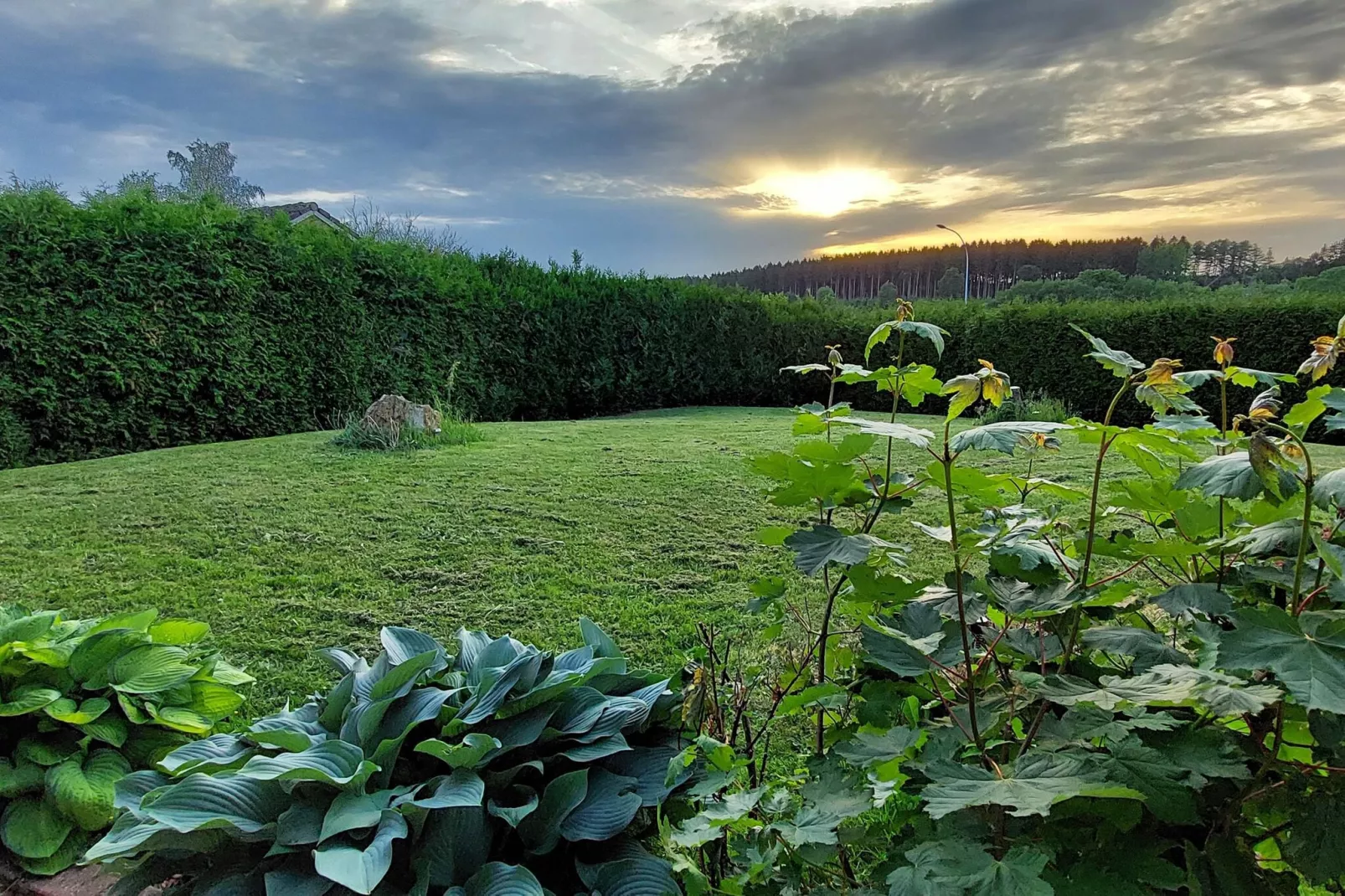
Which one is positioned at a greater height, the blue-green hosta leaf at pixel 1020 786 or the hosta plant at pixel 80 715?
the blue-green hosta leaf at pixel 1020 786

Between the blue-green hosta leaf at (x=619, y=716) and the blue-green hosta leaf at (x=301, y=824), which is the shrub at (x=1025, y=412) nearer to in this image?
the blue-green hosta leaf at (x=619, y=716)

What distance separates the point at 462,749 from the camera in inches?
47.4

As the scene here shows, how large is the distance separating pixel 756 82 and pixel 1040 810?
847 cm

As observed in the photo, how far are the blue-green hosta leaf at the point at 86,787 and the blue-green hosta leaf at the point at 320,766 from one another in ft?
2.05

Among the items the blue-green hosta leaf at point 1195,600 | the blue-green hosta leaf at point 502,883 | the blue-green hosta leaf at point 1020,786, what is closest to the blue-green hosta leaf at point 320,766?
the blue-green hosta leaf at point 502,883

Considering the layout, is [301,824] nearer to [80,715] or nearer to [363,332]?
[80,715]

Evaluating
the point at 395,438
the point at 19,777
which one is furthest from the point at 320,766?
the point at 395,438

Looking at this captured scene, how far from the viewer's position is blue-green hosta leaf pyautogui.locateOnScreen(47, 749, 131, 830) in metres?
1.55

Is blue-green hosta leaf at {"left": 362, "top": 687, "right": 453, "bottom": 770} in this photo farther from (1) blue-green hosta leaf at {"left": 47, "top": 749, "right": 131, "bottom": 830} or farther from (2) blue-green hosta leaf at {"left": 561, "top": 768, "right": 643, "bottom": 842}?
(1) blue-green hosta leaf at {"left": 47, "top": 749, "right": 131, "bottom": 830}

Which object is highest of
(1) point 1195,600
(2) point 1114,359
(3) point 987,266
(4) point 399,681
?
(3) point 987,266

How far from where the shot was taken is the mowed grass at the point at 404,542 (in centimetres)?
261

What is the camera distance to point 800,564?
86cm

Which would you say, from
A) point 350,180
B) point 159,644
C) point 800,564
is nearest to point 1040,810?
point 800,564

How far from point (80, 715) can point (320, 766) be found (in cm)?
87
